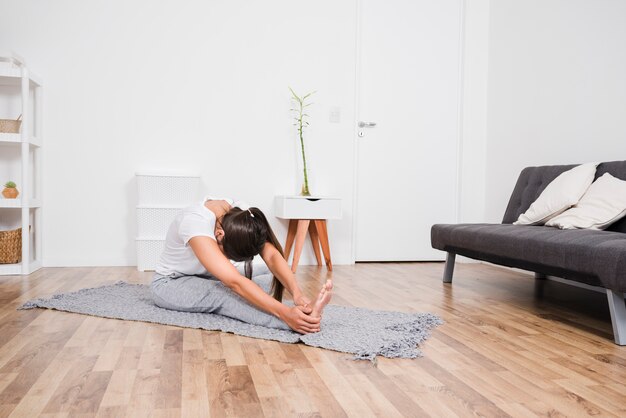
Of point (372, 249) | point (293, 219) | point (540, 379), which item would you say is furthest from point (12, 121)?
point (540, 379)

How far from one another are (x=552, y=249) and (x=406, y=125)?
224 centimetres

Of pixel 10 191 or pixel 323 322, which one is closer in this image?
A: pixel 323 322

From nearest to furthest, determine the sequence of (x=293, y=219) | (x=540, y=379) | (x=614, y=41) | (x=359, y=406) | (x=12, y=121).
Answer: (x=359, y=406)
(x=540, y=379)
(x=614, y=41)
(x=12, y=121)
(x=293, y=219)

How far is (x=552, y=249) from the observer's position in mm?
2176

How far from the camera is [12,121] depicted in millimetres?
3270

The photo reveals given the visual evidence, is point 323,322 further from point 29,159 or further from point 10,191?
point 29,159

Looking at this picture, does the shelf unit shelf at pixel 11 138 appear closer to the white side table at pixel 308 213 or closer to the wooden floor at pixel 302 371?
the wooden floor at pixel 302 371

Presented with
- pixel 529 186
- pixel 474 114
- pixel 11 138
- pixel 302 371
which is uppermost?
pixel 474 114

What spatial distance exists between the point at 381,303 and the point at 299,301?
0.70 m

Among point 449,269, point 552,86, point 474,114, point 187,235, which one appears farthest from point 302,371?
point 474,114

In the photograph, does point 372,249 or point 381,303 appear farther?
point 372,249

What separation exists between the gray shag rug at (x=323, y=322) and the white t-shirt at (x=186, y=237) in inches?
7.1

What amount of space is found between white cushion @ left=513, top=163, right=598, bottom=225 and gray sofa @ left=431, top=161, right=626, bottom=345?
9 centimetres

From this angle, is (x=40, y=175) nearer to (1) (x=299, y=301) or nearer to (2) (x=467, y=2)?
(1) (x=299, y=301)
